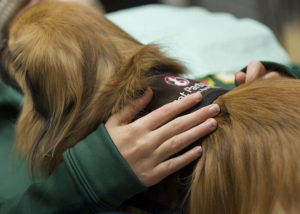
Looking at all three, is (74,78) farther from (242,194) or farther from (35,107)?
(242,194)

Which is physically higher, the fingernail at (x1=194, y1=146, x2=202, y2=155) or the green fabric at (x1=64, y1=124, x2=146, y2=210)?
the fingernail at (x1=194, y1=146, x2=202, y2=155)

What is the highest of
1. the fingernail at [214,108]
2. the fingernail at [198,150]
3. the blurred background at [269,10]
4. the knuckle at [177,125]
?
the fingernail at [214,108]

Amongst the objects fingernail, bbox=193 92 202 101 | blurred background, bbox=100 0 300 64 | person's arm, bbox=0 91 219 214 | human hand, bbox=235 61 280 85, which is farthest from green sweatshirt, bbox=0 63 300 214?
blurred background, bbox=100 0 300 64

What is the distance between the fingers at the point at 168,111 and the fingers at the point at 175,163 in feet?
0.29

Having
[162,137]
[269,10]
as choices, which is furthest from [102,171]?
[269,10]

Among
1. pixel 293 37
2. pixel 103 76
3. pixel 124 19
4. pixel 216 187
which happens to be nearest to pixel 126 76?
pixel 103 76

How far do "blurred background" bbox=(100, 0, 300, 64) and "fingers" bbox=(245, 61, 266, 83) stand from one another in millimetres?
2038

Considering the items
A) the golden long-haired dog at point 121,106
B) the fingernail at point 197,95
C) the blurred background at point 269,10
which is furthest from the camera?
the blurred background at point 269,10

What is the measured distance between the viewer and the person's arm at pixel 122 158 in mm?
837

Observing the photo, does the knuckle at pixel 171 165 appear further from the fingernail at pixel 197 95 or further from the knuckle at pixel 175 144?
the fingernail at pixel 197 95

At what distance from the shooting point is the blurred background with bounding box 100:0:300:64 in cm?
301

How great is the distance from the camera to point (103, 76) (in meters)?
0.95

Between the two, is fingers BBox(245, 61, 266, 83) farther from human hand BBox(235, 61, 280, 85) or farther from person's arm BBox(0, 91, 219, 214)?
person's arm BBox(0, 91, 219, 214)

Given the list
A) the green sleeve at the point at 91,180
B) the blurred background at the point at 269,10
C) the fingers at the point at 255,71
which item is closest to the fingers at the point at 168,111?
the green sleeve at the point at 91,180
